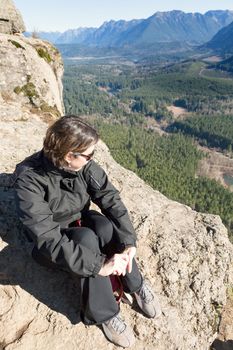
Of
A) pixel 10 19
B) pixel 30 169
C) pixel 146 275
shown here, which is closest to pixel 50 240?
pixel 30 169

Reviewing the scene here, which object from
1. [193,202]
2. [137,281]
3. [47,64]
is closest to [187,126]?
[193,202]

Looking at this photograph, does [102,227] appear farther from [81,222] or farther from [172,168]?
[172,168]

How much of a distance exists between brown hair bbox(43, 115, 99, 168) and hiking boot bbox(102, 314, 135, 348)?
110 inches

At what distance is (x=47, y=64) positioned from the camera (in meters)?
18.0

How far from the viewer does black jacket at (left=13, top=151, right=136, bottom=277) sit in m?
5.05

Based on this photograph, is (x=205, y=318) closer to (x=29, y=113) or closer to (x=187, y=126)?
(x=29, y=113)

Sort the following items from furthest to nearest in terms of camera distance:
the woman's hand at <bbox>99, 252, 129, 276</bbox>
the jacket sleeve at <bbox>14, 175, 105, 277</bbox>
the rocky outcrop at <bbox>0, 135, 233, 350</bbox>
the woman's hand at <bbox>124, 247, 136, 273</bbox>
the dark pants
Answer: the rocky outcrop at <bbox>0, 135, 233, 350</bbox>, the woman's hand at <bbox>124, 247, 136, 273</bbox>, the dark pants, the woman's hand at <bbox>99, 252, 129, 276</bbox>, the jacket sleeve at <bbox>14, 175, 105, 277</bbox>

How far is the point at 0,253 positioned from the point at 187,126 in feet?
642

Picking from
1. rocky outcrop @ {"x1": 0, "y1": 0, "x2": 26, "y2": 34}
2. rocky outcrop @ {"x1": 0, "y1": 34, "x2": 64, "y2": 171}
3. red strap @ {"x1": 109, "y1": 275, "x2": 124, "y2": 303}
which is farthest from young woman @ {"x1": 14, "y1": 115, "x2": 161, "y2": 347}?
rocky outcrop @ {"x1": 0, "y1": 0, "x2": 26, "y2": 34}

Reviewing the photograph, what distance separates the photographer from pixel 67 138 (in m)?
5.06

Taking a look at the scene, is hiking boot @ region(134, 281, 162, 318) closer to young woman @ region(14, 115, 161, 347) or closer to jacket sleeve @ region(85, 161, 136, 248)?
young woman @ region(14, 115, 161, 347)

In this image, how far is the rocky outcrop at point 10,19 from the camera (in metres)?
19.1

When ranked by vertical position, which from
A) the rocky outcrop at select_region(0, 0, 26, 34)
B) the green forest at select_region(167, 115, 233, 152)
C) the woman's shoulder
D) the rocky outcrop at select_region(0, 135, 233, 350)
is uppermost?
the rocky outcrop at select_region(0, 0, 26, 34)

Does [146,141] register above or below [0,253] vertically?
below
